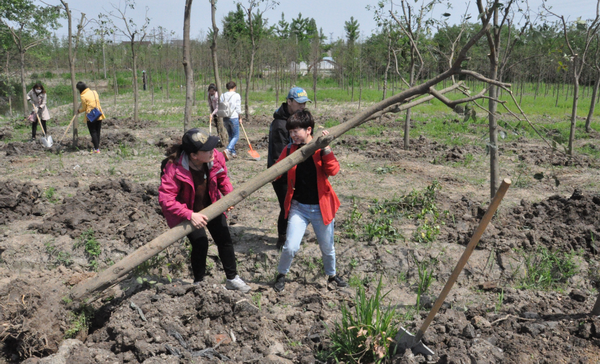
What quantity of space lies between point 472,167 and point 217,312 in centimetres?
Answer: 679

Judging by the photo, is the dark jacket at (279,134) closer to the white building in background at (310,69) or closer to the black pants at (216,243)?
the black pants at (216,243)

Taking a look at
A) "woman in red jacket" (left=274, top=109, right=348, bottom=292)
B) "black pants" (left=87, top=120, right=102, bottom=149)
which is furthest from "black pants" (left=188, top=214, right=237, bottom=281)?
"black pants" (left=87, top=120, right=102, bottom=149)

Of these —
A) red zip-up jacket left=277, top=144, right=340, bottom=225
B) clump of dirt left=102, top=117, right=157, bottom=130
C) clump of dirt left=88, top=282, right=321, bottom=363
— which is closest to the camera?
clump of dirt left=88, top=282, right=321, bottom=363

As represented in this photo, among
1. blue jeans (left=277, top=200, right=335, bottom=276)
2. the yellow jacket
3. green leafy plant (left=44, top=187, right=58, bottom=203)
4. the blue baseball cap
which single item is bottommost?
green leafy plant (left=44, top=187, right=58, bottom=203)

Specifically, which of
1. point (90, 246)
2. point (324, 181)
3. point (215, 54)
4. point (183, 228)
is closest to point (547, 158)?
point (324, 181)

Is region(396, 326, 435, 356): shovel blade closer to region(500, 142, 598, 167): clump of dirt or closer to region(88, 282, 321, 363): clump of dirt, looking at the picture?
region(88, 282, 321, 363): clump of dirt

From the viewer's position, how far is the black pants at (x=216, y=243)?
3516 mm

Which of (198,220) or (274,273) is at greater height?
(198,220)

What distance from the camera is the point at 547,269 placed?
420 centimetres

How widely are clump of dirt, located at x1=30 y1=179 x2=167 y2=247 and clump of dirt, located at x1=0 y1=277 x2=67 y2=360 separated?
1718mm

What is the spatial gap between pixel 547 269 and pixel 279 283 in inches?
103

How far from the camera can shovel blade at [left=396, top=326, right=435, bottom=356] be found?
270 cm

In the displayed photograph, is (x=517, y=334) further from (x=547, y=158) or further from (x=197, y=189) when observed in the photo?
(x=547, y=158)

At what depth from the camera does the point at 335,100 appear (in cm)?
2339
